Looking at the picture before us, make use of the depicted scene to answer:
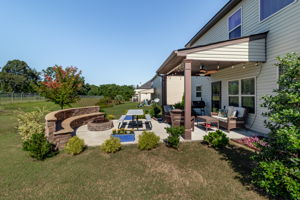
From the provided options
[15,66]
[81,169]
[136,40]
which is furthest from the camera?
[15,66]

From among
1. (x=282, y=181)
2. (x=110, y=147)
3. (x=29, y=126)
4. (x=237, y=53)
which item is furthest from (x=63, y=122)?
(x=237, y=53)

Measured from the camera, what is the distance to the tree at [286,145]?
6.25 ft

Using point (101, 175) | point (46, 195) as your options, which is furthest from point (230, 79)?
point (46, 195)

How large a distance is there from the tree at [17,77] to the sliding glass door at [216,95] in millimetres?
37707

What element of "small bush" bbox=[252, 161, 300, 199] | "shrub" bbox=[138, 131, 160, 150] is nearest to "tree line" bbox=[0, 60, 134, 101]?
"shrub" bbox=[138, 131, 160, 150]

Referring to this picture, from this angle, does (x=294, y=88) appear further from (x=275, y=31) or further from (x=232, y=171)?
(x=275, y=31)

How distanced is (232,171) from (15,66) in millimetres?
78174

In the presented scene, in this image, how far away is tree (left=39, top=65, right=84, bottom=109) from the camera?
804 cm

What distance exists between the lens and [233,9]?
6.98m

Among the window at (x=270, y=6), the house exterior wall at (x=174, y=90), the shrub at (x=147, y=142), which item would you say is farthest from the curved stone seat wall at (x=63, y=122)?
the house exterior wall at (x=174, y=90)

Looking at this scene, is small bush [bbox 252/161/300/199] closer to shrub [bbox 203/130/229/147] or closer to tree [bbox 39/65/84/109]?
shrub [bbox 203/130/229/147]

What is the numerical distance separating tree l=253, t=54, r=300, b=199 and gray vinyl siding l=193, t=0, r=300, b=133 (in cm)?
334

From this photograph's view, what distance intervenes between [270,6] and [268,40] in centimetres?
125

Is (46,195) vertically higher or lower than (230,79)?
lower
